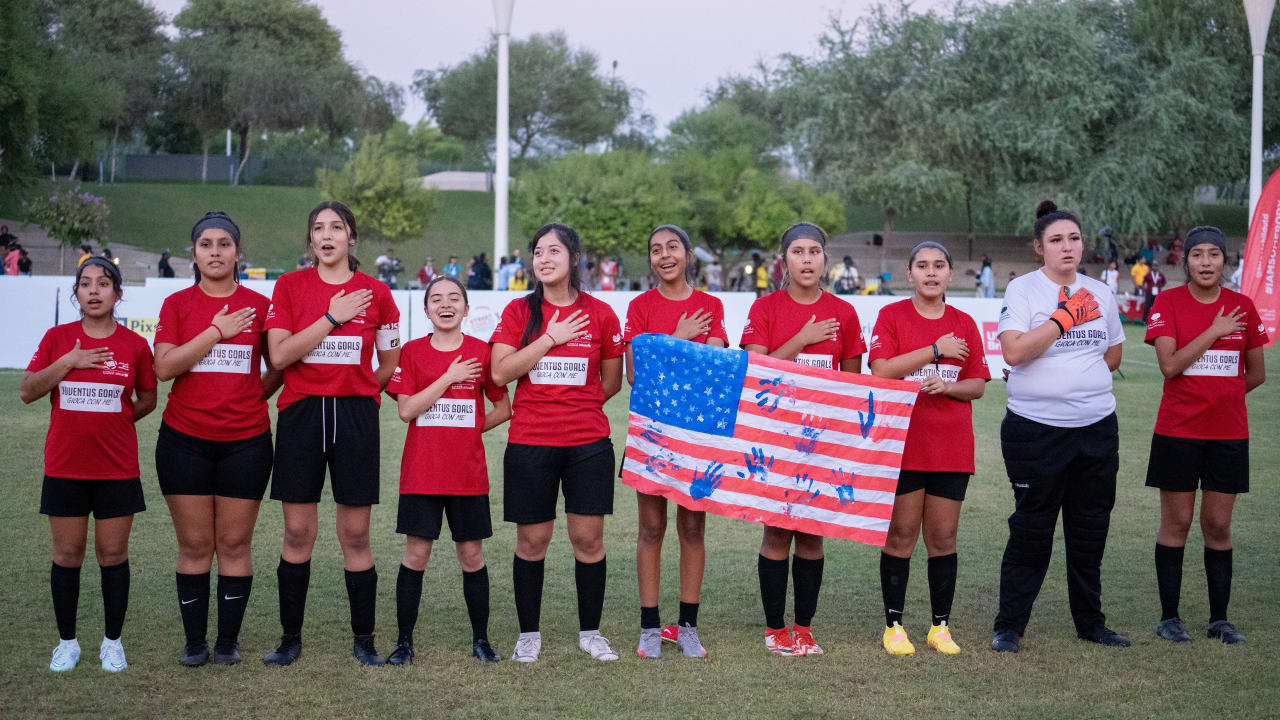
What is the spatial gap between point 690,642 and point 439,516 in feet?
4.35

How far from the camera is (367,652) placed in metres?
5.34

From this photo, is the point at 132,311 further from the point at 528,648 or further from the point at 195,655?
the point at 528,648

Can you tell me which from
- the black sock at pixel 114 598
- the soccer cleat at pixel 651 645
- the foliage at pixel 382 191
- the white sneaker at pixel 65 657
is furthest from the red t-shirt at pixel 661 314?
the foliage at pixel 382 191

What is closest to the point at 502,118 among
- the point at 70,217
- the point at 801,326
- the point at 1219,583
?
the point at 801,326

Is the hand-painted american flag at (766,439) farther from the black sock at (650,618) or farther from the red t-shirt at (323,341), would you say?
the red t-shirt at (323,341)

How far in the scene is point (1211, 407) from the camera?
227 inches

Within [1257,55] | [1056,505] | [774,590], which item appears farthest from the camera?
[1257,55]

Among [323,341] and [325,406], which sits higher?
[323,341]

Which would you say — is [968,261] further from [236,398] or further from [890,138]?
[236,398]

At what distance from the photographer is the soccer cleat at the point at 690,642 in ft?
18.0

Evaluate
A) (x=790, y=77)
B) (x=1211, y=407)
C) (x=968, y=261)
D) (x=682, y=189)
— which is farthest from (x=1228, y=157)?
(x=1211, y=407)

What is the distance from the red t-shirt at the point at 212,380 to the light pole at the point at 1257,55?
642 inches

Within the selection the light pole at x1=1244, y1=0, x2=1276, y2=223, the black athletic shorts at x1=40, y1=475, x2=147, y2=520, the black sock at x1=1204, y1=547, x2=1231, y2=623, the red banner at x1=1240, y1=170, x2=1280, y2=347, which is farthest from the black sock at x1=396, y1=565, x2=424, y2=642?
the light pole at x1=1244, y1=0, x2=1276, y2=223

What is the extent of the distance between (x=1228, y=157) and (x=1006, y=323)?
133ft
